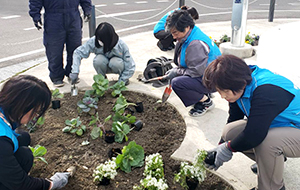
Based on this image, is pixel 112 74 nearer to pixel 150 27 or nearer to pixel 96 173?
Answer: pixel 96 173

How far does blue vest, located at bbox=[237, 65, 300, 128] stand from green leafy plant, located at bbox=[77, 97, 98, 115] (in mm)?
1873

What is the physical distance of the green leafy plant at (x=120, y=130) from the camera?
3.15 m

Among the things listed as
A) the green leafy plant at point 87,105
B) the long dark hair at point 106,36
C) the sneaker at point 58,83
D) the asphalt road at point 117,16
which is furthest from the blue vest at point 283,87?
the asphalt road at point 117,16

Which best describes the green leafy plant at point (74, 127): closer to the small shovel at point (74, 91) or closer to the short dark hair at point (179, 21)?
the small shovel at point (74, 91)

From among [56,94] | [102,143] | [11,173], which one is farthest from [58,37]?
[11,173]

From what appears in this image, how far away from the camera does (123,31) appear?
817 centimetres

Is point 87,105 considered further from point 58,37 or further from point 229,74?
point 229,74

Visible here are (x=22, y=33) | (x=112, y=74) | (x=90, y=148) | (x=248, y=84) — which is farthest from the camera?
(x=22, y=33)

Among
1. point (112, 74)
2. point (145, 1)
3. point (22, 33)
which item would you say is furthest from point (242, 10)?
point (145, 1)

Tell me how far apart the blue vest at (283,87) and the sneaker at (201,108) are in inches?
51.7

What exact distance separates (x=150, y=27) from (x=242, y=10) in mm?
3678

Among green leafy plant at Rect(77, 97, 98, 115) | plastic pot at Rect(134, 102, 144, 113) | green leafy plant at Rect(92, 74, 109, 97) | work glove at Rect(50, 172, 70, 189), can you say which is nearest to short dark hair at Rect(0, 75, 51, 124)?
work glove at Rect(50, 172, 70, 189)

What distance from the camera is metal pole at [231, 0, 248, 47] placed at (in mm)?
5398

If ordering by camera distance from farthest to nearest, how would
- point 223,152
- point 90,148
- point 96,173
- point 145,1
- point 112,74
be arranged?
point 145,1 < point 112,74 < point 90,148 < point 96,173 < point 223,152
